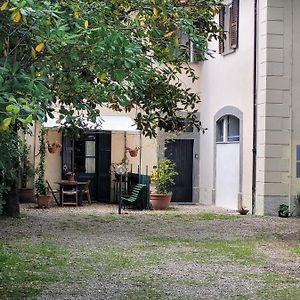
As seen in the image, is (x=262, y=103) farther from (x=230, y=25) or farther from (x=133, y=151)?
(x=133, y=151)

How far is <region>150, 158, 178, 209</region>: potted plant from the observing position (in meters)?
16.2

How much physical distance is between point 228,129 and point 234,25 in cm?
271

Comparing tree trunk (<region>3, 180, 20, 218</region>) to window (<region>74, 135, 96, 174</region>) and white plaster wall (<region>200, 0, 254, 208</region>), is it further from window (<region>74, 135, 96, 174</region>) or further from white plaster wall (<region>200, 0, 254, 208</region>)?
white plaster wall (<region>200, 0, 254, 208</region>)

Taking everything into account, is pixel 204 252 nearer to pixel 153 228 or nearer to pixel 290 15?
pixel 153 228

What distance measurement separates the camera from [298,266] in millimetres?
8336

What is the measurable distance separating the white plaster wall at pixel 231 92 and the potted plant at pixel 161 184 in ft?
5.13

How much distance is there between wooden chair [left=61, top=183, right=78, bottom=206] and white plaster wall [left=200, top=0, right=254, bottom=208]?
371 cm

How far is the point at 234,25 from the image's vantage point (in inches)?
631

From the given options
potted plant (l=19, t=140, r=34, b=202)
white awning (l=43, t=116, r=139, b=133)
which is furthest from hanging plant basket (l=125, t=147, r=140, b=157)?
potted plant (l=19, t=140, r=34, b=202)

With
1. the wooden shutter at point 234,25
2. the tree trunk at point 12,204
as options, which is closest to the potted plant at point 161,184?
the wooden shutter at point 234,25

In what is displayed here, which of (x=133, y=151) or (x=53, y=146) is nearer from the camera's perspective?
(x=53, y=146)

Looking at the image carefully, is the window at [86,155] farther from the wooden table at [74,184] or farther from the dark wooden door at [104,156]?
the wooden table at [74,184]

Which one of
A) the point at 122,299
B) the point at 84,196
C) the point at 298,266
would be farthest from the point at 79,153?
the point at 122,299

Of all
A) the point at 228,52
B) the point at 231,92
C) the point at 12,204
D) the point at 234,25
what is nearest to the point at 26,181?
the point at 12,204
